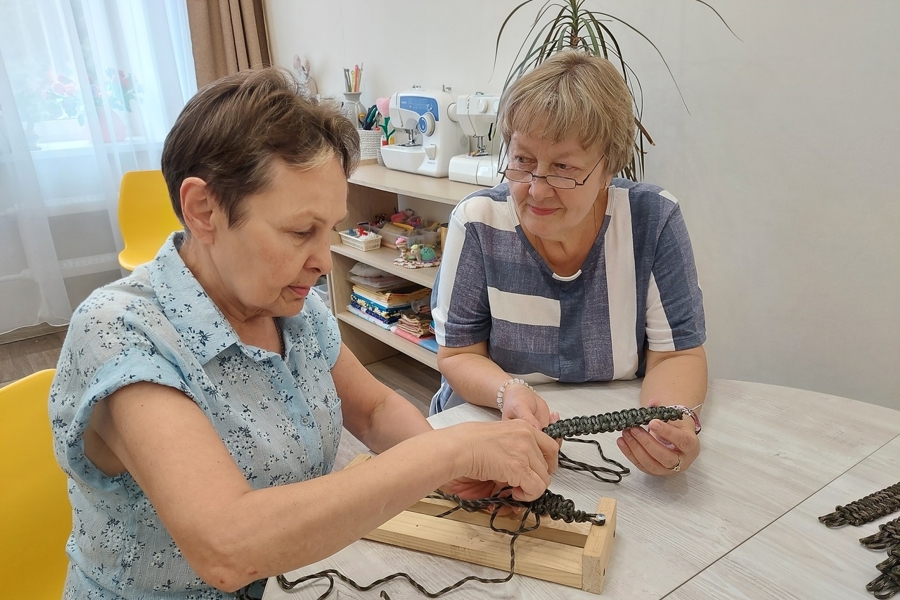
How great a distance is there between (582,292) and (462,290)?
25 cm

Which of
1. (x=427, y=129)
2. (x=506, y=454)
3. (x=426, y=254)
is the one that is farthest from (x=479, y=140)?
(x=506, y=454)

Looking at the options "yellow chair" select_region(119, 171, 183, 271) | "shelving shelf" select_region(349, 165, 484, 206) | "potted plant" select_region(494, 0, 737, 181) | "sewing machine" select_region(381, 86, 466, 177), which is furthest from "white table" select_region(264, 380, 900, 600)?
"yellow chair" select_region(119, 171, 183, 271)

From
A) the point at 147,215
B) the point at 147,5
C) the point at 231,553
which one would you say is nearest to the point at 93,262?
the point at 147,215

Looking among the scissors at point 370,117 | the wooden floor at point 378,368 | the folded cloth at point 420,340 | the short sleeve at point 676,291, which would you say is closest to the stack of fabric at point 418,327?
the folded cloth at point 420,340

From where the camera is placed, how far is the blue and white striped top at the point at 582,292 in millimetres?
1309

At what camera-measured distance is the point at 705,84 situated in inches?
70.7

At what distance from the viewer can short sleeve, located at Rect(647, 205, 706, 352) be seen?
1301 millimetres

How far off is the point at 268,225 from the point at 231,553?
0.38m

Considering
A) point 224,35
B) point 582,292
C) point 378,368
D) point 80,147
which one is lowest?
point 378,368

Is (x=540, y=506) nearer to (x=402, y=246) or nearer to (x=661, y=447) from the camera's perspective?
(x=661, y=447)

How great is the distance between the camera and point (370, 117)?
10.0 ft

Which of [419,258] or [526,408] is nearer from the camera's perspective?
[526,408]

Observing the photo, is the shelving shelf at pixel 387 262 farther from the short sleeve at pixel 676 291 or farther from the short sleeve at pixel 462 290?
the short sleeve at pixel 676 291

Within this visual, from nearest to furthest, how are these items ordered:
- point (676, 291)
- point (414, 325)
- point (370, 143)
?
point (676, 291), point (414, 325), point (370, 143)
